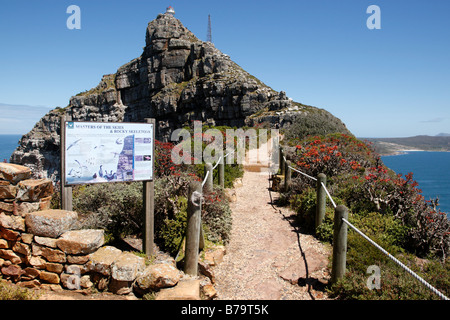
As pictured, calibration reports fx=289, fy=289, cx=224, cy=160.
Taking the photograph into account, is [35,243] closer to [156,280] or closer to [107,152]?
[107,152]

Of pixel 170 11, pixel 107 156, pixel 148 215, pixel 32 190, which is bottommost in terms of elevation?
pixel 148 215

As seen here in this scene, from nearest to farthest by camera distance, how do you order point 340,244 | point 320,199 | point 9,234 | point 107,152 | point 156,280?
point 156,280 < point 9,234 < point 340,244 < point 107,152 < point 320,199

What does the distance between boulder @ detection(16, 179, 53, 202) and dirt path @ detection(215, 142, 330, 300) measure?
10.3 feet

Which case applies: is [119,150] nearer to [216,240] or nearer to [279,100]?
[216,240]

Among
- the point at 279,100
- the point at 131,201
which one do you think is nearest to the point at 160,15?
the point at 279,100

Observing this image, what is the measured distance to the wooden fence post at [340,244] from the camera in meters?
4.23

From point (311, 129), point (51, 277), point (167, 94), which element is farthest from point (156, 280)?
point (167, 94)

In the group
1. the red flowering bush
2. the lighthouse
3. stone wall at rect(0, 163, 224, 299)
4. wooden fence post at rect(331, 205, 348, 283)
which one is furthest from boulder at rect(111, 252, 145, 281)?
the lighthouse

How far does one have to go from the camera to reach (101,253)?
4.24m

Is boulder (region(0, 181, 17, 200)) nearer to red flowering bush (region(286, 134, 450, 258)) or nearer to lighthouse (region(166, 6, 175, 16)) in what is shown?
red flowering bush (region(286, 134, 450, 258))

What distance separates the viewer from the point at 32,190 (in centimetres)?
426

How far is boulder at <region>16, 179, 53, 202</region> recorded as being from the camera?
4.20 m

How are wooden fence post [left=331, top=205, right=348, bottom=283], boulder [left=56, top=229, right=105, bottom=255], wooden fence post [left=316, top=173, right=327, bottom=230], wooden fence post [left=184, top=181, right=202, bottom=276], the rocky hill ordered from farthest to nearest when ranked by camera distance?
1. the rocky hill
2. wooden fence post [left=316, top=173, right=327, bottom=230]
3. wooden fence post [left=184, top=181, right=202, bottom=276]
4. wooden fence post [left=331, top=205, right=348, bottom=283]
5. boulder [left=56, top=229, right=105, bottom=255]

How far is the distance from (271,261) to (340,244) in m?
1.72
